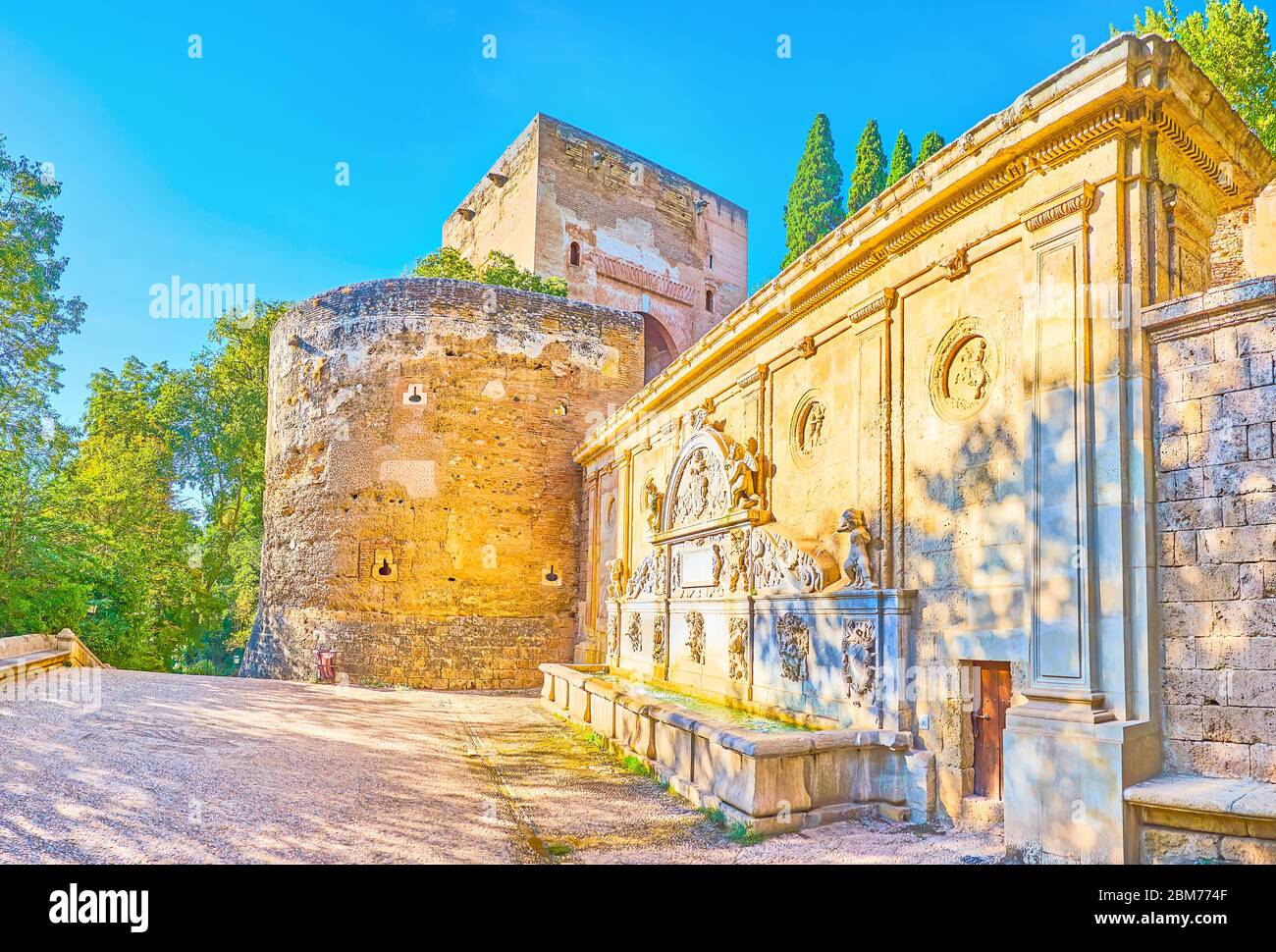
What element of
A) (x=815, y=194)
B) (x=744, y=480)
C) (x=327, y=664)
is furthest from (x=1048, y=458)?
(x=815, y=194)

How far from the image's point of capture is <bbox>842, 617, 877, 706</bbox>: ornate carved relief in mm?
5973

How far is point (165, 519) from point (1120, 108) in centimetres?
2467

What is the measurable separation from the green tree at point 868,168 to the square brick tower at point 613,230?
608 cm

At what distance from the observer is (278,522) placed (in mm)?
16234

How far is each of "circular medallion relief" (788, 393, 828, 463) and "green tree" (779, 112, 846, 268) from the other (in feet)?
55.5

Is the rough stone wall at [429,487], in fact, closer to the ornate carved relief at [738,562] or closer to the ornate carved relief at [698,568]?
the ornate carved relief at [698,568]

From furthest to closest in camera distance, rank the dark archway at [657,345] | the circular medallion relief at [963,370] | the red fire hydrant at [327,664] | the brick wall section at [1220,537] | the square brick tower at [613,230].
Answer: the dark archway at [657,345]
the square brick tower at [613,230]
the red fire hydrant at [327,664]
the circular medallion relief at [963,370]
the brick wall section at [1220,537]

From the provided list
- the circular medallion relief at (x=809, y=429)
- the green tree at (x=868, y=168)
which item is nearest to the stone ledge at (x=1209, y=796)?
the circular medallion relief at (x=809, y=429)

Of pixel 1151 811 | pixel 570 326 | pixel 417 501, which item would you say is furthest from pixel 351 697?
pixel 1151 811

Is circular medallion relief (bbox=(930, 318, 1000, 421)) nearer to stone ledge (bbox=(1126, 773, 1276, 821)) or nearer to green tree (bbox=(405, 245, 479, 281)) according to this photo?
stone ledge (bbox=(1126, 773, 1276, 821))

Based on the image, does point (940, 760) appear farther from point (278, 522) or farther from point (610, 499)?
point (278, 522)

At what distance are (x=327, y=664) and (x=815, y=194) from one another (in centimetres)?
1889

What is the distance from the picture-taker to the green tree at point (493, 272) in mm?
20672

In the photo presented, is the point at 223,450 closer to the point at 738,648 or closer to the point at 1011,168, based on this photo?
the point at 738,648
